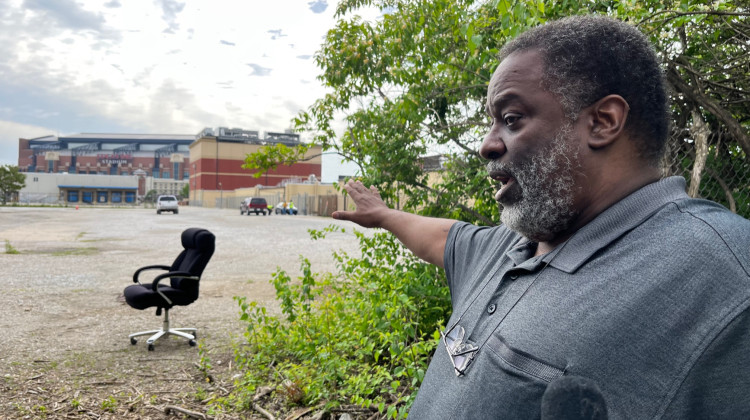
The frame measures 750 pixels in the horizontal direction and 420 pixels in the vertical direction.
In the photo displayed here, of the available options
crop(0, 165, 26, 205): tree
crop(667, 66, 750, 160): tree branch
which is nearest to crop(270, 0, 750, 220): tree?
crop(667, 66, 750, 160): tree branch

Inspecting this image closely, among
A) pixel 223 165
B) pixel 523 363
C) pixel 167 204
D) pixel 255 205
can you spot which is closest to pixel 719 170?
pixel 523 363

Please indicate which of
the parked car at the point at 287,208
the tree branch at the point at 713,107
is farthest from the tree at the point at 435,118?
the parked car at the point at 287,208

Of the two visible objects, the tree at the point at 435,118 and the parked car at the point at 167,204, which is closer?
the tree at the point at 435,118

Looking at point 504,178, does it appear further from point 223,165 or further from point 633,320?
point 223,165

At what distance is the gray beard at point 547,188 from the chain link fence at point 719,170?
2.76 meters

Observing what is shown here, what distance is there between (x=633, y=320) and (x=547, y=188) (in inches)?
14.8

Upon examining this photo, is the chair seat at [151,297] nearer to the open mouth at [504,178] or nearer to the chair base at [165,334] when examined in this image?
the chair base at [165,334]

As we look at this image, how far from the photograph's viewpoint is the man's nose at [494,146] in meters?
1.24

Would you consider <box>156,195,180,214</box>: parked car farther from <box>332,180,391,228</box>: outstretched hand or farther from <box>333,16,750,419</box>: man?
<box>333,16,750,419</box>: man

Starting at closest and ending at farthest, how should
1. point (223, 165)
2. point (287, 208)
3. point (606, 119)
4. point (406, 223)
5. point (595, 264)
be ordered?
point (595, 264) → point (606, 119) → point (406, 223) → point (287, 208) → point (223, 165)

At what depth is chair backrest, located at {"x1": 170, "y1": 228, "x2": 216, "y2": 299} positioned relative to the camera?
220 inches

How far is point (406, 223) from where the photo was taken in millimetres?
2053

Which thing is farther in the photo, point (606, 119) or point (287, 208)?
point (287, 208)

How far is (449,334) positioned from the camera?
4.15 feet
